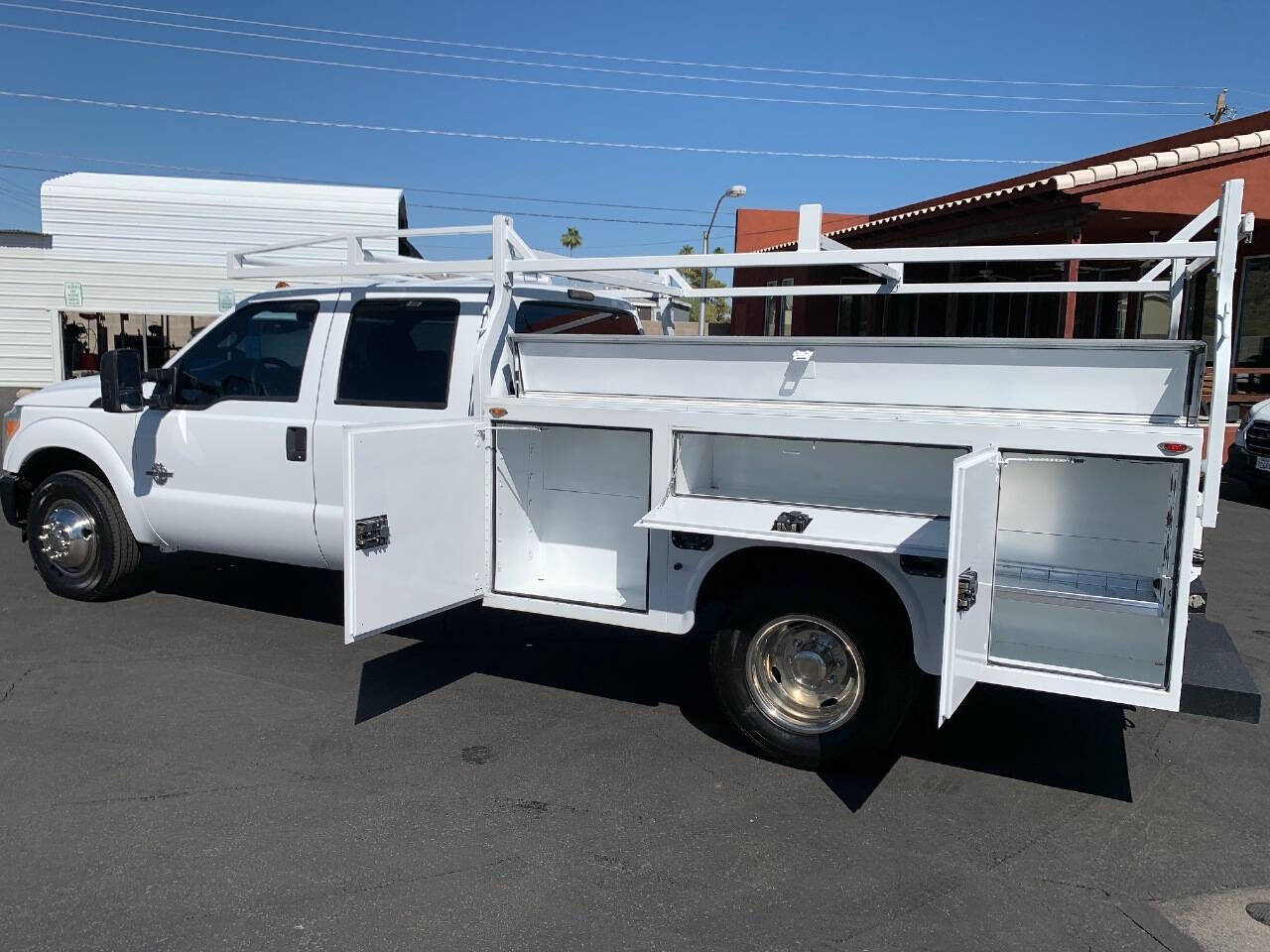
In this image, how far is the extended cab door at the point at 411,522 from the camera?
4309 mm

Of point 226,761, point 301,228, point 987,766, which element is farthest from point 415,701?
point 301,228

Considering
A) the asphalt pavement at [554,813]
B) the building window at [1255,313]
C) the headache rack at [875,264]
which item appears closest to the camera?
the asphalt pavement at [554,813]

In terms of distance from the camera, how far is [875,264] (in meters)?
4.90

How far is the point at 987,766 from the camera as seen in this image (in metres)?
4.63

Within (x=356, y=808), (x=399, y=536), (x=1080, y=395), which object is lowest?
(x=356, y=808)

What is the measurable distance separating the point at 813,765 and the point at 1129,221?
10.8m

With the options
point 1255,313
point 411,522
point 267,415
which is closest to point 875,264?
point 411,522

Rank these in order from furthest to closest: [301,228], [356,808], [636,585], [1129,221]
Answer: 1. [301,228]
2. [1129,221]
3. [636,585]
4. [356,808]

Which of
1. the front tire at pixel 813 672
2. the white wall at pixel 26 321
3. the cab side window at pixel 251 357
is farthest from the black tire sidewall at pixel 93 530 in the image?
the white wall at pixel 26 321

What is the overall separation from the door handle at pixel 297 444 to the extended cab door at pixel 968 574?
3.58 m

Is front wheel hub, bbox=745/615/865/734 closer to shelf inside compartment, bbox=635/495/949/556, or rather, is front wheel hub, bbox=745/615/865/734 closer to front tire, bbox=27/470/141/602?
shelf inside compartment, bbox=635/495/949/556

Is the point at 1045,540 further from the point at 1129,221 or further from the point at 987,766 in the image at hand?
the point at 1129,221

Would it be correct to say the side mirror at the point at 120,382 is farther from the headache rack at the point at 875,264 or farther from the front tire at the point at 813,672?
the front tire at the point at 813,672

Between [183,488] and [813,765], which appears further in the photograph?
[183,488]
